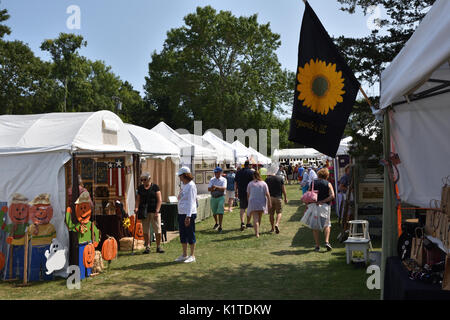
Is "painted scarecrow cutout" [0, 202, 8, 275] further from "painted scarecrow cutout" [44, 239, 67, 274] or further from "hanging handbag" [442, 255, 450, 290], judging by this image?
"hanging handbag" [442, 255, 450, 290]

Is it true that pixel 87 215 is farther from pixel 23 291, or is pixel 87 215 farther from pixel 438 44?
pixel 438 44

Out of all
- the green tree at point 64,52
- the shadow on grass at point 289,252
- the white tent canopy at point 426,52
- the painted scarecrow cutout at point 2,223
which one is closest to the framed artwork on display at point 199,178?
the shadow on grass at point 289,252

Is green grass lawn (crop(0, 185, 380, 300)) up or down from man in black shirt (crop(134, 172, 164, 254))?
down

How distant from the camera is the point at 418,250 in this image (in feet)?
14.1

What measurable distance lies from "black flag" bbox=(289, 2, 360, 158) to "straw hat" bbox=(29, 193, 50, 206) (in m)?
4.47

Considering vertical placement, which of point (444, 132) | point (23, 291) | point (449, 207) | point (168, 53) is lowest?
point (23, 291)

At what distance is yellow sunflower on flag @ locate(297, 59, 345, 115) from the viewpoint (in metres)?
5.00

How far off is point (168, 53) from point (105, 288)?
40676 mm

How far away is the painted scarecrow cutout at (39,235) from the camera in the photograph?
7273mm

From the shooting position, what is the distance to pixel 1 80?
34719 millimetres

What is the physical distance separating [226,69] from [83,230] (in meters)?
36.9

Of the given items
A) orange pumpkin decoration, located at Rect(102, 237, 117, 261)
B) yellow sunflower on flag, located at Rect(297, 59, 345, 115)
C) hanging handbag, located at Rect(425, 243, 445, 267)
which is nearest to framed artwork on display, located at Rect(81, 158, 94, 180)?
orange pumpkin decoration, located at Rect(102, 237, 117, 261)

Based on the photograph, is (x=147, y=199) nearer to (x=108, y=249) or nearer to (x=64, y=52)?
(x=108, y=249)
